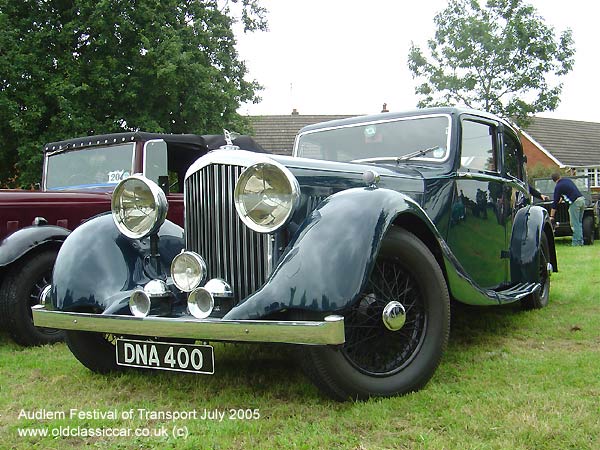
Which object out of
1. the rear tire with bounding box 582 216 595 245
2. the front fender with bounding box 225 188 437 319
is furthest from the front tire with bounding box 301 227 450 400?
the rear tire with bounding box 582 216 595 245

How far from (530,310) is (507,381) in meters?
2.34

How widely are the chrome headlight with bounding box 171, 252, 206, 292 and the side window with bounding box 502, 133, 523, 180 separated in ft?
9.54

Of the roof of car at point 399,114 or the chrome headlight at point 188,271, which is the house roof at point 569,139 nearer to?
the roof of car at point 399,114

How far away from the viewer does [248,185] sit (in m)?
2.88

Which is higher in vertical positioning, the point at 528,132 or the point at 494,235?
the point at 528,132

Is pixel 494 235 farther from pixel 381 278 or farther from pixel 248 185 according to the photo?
pixel 248 185

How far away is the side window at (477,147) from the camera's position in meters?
4.25

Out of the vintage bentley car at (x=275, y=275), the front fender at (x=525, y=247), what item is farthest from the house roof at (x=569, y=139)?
the vintage bentley car at (x=275, y=275)

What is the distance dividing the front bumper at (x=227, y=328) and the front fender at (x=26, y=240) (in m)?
1.75

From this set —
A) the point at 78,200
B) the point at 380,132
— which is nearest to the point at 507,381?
the point at 380,132

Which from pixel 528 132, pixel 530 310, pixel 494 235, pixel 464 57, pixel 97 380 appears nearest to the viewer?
pixel 97 380

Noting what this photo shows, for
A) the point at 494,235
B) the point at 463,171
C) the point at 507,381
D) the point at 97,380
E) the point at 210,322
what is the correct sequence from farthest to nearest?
1. the point at 494,235
2. the point at 463,171
3. the point at 97,380
4. the point at 507,381
5. the point at 210,322

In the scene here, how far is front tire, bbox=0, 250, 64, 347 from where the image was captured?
4352 millimetres

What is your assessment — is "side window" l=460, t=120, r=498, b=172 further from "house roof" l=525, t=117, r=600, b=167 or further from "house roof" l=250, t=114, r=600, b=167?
"house roof" l=525, t=117, r=600, b=167
